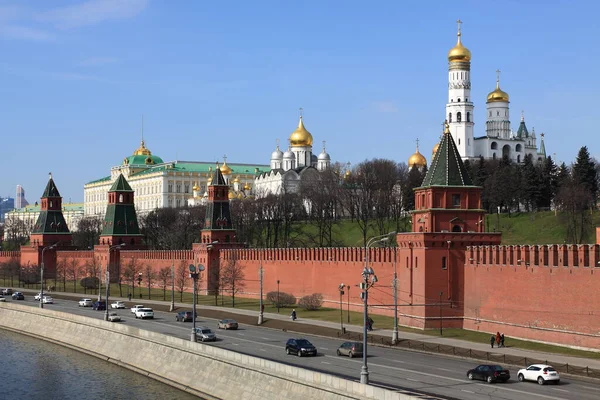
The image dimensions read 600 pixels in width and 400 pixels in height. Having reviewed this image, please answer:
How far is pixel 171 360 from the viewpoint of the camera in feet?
161

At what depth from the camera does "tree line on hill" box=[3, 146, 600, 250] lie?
103m

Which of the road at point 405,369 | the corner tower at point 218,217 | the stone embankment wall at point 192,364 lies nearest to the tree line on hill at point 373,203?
the corner tower at point 218,217

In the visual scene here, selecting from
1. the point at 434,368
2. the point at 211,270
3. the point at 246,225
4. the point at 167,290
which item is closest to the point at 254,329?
the point at 434,368

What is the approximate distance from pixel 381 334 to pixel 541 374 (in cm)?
1804

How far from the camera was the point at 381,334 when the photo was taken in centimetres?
5525

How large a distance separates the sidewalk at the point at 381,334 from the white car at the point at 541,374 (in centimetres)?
225

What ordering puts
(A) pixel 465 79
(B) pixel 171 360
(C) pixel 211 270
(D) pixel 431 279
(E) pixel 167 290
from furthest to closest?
(A) pixel 465 79 < (E) pixel 167 290 < (C) pixel 211 270 < (D) pixel 431 279 < (B) pixel 171 360

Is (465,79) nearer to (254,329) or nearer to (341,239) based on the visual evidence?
(341,239)

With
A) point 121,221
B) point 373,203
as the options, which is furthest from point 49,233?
point 373,203

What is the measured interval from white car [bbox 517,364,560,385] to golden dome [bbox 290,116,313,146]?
424 ft

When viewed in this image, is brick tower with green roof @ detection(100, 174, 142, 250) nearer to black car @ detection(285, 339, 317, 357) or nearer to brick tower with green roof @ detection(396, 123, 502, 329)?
brick tower with green roof @ detection(396, 123, 502, 329)

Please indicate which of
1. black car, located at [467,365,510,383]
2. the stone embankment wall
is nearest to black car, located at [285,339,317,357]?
the stone embankment wall

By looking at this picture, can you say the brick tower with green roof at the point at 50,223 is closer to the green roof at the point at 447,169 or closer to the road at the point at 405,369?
the road at the point at 405,369

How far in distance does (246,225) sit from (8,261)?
97.3 feet
